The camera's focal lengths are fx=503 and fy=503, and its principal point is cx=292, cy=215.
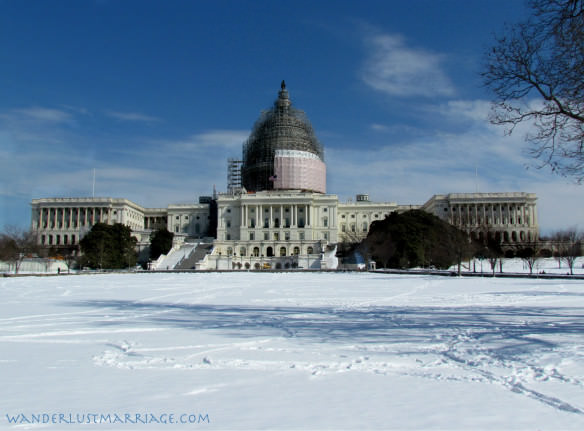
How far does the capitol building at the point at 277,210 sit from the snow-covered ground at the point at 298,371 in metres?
74.6

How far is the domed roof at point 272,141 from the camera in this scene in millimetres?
104188

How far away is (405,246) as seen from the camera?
2375 inches

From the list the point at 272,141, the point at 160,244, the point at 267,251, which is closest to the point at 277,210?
the point at 267,251

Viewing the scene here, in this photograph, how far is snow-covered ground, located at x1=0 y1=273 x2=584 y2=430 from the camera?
5.11 meters

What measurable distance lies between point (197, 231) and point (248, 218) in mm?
18261

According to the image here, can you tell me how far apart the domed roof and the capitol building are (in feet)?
0.68

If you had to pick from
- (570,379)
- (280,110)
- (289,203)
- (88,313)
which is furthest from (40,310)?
(280,110)

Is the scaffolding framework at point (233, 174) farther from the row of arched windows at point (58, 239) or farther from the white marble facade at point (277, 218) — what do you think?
the row of arched windows at point (58, 239)

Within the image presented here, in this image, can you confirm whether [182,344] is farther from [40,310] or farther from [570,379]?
[40,310]

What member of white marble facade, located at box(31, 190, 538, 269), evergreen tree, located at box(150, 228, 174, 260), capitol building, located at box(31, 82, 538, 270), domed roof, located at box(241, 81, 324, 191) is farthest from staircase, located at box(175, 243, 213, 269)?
domed roof, located at box(241, 81, 324, 191)

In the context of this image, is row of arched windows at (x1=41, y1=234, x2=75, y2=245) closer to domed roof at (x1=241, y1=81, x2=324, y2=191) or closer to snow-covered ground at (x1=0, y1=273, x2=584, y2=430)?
domed roof at (x1=241, y1=81, x2=324, y2=191)

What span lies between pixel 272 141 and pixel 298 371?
324 ft

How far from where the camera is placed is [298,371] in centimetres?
702

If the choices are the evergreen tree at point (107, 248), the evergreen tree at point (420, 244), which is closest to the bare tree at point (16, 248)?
the evergreen tree at point (107, 248)
